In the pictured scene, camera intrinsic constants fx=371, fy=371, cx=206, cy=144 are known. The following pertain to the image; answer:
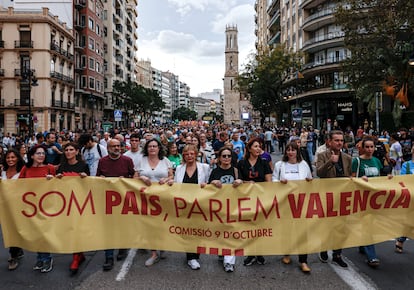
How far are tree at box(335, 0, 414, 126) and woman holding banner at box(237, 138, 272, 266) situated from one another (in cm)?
1847

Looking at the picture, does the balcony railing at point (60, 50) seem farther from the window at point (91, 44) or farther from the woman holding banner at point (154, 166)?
the woman holding banner at point (154, 166)

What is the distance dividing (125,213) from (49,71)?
140 ft

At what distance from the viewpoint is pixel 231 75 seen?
13000cm

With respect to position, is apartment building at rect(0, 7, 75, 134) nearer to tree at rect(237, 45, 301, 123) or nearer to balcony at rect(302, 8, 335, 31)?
tree at rect(237, 45, 301, 123)

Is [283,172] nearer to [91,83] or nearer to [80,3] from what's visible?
[80,3]

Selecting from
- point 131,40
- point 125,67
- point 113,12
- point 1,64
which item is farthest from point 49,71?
point 131,40

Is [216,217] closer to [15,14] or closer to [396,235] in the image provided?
[396,235]

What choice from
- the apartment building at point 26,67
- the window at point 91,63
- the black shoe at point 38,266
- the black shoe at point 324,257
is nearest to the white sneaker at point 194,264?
the black shoe at point 324,257

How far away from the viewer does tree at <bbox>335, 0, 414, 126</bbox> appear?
67.6 feet

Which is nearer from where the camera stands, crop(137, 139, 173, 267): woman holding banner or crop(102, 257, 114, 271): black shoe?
crop(102, 257, 114, 271): black shoe

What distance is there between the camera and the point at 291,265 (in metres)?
5.35

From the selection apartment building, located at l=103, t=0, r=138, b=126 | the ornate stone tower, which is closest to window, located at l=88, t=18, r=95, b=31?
apartment building, located at l=103, t=0, r=138, b=126

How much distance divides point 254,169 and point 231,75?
417ft

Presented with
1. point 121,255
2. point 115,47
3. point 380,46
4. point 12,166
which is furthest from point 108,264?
point 115,47
